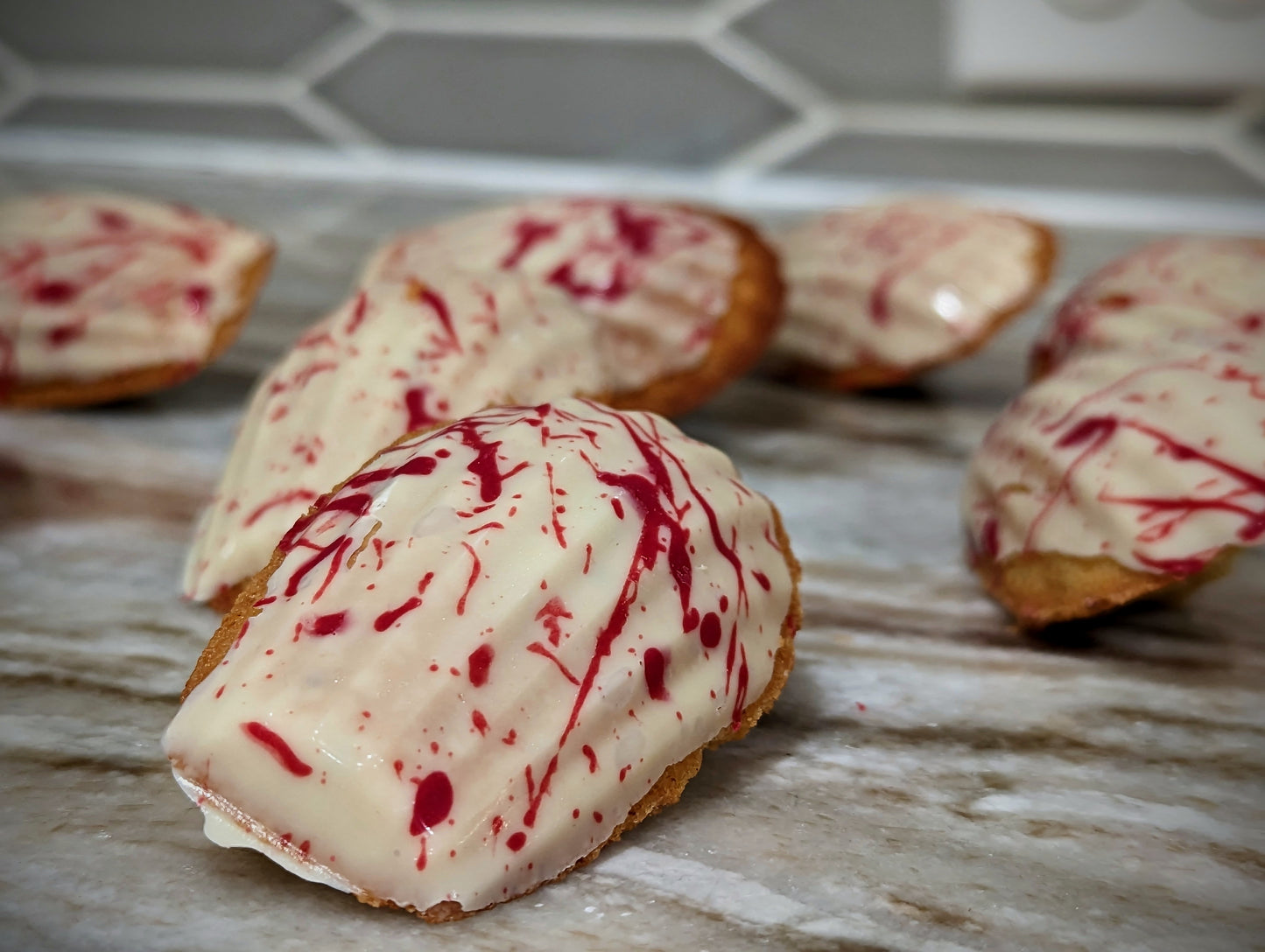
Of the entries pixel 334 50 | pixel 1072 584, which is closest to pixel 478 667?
pixel 1072 584

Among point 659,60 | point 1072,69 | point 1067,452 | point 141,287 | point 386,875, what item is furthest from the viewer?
point 659,60

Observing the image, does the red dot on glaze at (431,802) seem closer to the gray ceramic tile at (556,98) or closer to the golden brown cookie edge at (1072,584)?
the golden brown cookie edge at (1072,584)

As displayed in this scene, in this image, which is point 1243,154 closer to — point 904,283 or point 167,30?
point 904,283

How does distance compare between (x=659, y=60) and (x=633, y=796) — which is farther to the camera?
(x=659, y=60)

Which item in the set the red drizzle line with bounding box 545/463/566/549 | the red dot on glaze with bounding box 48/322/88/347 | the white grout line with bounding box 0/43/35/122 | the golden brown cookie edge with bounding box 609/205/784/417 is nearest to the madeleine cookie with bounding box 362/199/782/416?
the golden brown cookie edge with bounding box 609/205/784/417

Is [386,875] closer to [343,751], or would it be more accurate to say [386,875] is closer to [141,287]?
[343,751]

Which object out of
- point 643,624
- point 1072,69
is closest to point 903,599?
point 643,624
